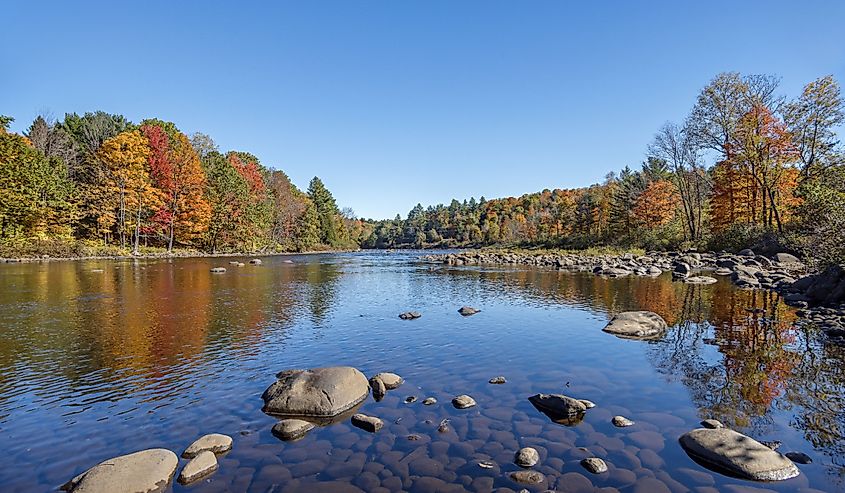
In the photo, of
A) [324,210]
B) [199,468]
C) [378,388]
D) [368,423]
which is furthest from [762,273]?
[324,210]

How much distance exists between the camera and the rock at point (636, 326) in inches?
492

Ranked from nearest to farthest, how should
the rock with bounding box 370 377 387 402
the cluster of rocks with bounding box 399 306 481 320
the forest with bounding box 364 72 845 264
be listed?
the rock with bounding box 370 377 387 402 → the cluster of rocks with bounding box 399 306 481 320 → the forest with bounding box 364 72 845 264

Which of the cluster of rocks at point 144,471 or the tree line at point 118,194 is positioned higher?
the tree line at point 118,194

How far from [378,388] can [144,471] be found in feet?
12.5

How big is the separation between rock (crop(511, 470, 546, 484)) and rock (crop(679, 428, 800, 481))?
220 cm

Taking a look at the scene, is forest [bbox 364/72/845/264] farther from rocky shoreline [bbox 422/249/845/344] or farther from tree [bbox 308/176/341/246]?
tree [bbox 308/176/341/246]

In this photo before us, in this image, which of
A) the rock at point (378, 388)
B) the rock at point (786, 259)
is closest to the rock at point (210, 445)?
the rock at point (378, 388)

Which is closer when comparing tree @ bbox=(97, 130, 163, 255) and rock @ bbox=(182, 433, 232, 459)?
rock @ bbox=(182, 433, 232, 459)

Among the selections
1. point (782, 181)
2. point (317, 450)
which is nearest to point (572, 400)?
point (317, 450)

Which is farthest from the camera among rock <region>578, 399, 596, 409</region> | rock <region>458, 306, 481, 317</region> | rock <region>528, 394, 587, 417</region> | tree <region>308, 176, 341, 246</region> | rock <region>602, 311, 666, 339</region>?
tree <region>308, 176, 341, 246</region>

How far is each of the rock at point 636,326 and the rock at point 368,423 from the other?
28.4 ft

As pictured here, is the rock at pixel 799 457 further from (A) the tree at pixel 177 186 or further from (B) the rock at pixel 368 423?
(A) the tree at pixel 177 186

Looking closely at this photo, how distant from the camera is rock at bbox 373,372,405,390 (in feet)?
26.8

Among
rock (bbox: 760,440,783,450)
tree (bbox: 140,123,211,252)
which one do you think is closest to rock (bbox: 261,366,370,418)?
rock (bbox: 760,440,783,450)
